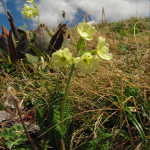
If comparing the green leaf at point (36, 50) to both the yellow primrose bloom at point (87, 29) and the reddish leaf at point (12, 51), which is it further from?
the yellow primrose bloom at point (87, 29)

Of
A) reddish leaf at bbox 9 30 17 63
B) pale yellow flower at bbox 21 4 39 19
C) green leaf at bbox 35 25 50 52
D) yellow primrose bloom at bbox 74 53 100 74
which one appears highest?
pale yellow flower at bbox 21 4 39 19

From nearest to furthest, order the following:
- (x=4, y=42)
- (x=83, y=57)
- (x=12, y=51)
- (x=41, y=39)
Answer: (x=83, y=57), (x=12, y=51), (x=4, y=42), (x=41, y=39)

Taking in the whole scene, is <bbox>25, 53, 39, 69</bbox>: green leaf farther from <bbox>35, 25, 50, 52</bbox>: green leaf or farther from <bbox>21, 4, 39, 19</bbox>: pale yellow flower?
<bbox>21, 4, 39, 19</bbox>: pale yellow flower

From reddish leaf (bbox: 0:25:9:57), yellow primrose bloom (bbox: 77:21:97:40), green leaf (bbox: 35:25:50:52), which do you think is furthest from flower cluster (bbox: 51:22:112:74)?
reddish leaf (bbox: 0:25:9:57)

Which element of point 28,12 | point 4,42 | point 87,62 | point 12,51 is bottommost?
point 87,62

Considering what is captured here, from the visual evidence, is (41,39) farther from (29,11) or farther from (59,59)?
(59,59)

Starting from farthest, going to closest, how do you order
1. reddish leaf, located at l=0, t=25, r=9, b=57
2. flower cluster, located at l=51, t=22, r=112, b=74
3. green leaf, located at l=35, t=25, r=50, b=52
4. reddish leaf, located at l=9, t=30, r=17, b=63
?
green leaf, located at l=35, t=25, r=50, b=52 < reddish leaf, located at l=0, t=25, r=9, b=57 < reddish leaf, located at l=9, t=30, r=17, b=63 < flower cluster, located at l=51, t=22, r=112, b=74

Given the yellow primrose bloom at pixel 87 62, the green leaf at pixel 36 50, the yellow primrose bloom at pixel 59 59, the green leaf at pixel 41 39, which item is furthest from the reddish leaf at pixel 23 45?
the yellow primrose bloom at pixel 87 62

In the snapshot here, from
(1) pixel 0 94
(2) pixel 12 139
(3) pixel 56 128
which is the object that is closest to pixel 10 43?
(1) pixel 0 94

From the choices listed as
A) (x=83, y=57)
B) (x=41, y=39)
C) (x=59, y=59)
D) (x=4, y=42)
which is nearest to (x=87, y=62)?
(x=83, y=57)

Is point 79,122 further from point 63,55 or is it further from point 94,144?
point 63,55

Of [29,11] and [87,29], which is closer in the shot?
[87,29]

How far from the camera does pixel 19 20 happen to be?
300 centimetres

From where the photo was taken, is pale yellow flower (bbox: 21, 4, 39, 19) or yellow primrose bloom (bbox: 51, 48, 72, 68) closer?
yellow primrose bloom (bbox: 51, 48, 72, 68)
